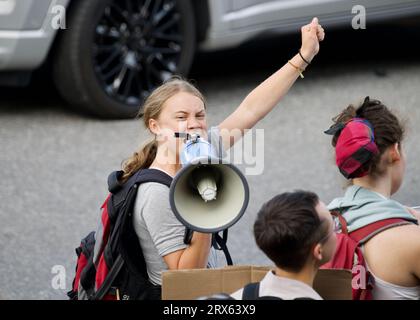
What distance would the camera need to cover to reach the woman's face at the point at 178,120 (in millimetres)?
3789

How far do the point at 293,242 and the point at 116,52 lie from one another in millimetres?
4616

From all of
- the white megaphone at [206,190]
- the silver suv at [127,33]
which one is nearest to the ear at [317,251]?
the white megaphone at [206,190]

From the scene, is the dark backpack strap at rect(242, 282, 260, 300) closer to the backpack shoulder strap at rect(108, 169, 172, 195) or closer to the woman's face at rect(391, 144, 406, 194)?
the backpack shoulder strap at rect(108, 169, 172, 195)

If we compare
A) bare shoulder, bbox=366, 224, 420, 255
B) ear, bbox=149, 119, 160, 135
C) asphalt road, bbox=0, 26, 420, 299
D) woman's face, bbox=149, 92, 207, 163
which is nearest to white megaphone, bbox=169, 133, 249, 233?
woman's face, bbox=149, 92, 207, 163

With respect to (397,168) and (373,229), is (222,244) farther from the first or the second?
(397,168)

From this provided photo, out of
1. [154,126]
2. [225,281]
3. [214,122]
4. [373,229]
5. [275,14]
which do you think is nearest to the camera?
[225,281]

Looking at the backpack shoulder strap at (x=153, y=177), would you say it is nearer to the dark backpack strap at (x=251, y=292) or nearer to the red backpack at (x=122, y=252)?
the red backpack at (x=122, y=252)

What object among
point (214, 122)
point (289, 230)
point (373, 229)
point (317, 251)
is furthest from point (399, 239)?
point (214, 122)

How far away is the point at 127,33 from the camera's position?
7609 millimetres

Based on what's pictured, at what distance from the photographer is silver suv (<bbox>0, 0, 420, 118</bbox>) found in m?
7.16

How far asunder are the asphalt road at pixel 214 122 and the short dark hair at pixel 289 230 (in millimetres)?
2508

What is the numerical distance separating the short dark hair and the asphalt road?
2.51 metres
